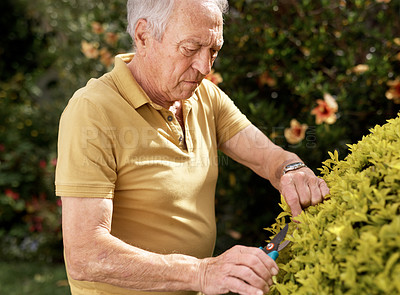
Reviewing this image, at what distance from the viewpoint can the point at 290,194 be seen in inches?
66.9

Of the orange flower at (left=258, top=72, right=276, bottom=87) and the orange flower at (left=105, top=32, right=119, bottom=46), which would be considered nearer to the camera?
Result: the orange flower at (left=258, top=72, right=276, bottom=87)

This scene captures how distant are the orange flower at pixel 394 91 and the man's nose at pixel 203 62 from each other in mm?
1816

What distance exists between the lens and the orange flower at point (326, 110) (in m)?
3.10

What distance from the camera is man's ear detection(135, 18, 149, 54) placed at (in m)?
1.81

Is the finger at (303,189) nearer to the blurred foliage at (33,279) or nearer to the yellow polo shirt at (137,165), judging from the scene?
the yellow polo shirt at (137,165)

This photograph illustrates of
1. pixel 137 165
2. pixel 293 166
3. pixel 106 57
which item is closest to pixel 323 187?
pixel 293 166

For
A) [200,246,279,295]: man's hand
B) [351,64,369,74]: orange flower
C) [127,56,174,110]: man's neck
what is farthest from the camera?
[351,64,369,74]: orange flower

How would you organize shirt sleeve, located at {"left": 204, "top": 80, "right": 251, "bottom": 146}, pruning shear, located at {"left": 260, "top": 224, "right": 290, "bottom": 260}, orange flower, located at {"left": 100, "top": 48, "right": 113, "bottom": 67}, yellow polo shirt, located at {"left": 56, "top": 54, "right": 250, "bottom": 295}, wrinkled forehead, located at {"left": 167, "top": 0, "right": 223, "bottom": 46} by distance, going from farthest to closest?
orange flower, located at {"left": 100, "top": 48, "right": 113, "bottom": 67}, shirt sleeve, located at {"left": 204, "top": 80, "right": 251, "bottom": 146}, wrinkled forehead, located at {"left": 167, "top": 0, "right": 223, "bottom": 46}, yellow polo shirt, located at {"left": 56, "top": 54, "right": 250, "bottom": 295}, pruning shear, located at {"left": 260, "top": 224, "right": 290, "bottom": 260}

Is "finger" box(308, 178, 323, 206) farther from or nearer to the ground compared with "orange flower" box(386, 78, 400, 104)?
farther from the ground

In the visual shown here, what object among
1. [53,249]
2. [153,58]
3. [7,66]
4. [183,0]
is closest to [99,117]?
[153,58]

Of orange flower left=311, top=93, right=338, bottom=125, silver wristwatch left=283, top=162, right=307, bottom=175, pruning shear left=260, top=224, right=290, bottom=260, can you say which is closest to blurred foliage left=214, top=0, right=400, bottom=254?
orange flower left=311, top=93, right=338, bottom=125

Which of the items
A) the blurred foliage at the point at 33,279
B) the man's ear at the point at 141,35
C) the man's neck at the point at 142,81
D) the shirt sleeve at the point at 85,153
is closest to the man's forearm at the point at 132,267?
the shirt sleeve at the point at 85,153

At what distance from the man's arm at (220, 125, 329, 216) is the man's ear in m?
0.71

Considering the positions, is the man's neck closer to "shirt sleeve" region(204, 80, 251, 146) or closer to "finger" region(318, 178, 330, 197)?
"shirt sleeve" region(204, 80, 251, 146)
